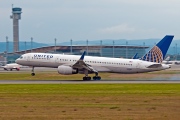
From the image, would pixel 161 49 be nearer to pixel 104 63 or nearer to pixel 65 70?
pixel 104 63

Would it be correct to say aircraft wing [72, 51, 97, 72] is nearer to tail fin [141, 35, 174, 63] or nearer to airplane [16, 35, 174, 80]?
airplane [16, 35, 174, 80]

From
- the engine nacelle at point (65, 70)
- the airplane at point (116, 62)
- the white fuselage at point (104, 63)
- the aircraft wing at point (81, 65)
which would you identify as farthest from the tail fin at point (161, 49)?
the engine nacelle at point (65, 70)

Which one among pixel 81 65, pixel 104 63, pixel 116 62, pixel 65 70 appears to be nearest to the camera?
pixel 65 70
